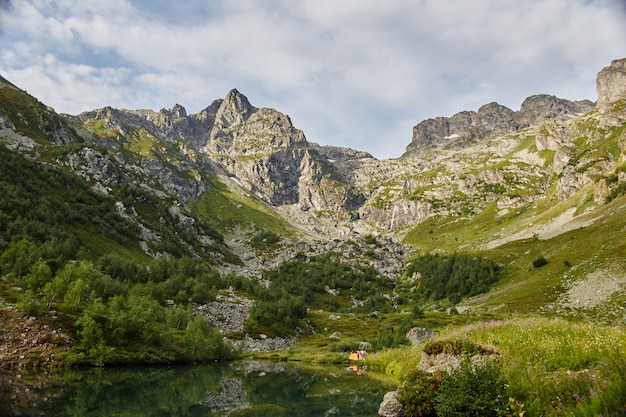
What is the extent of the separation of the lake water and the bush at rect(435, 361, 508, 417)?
30.2 ft

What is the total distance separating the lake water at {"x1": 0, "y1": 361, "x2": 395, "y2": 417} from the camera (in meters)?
25.3

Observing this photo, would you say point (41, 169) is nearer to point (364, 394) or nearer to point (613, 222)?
point (364, 394)

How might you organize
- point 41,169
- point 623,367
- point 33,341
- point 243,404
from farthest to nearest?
point 41,169, point 33,341, point 243,404, point 623,367

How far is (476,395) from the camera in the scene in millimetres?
16141

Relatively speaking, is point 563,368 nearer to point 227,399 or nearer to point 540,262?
point 227,399

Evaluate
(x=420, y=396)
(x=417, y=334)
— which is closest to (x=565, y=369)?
(x=420, y=396)

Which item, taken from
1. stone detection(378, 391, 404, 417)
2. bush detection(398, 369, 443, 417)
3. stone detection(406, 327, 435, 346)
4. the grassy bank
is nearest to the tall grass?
the grassy bank

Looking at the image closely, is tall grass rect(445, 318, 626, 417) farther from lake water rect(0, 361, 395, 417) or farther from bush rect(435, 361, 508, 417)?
lake water rect(0, 361, 395, 417)

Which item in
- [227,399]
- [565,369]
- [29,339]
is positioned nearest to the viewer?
[565,369]

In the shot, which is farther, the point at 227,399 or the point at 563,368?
the point at 227,399

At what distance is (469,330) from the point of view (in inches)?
1149

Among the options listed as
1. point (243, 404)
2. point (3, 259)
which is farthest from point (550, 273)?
point (3, 259)

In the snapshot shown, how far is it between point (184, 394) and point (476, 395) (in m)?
25.1

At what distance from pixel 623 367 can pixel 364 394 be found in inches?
959
